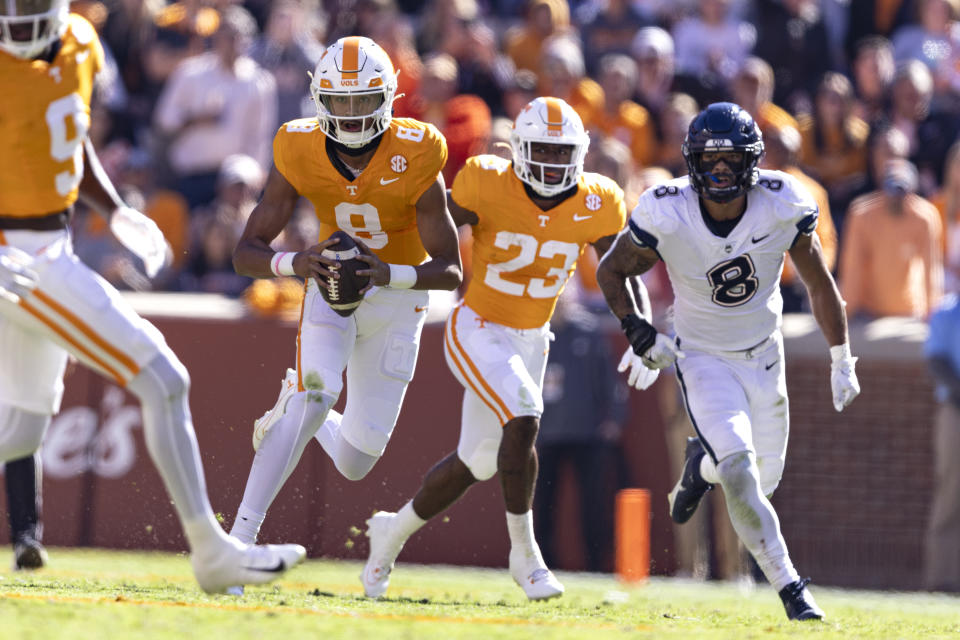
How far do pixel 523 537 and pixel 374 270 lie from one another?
4.97 feet

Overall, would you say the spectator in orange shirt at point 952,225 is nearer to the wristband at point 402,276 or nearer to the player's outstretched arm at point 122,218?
the wristband at point 402,276

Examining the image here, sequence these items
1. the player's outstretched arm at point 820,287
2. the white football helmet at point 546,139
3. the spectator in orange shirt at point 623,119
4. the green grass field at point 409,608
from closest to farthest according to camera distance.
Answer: the green grass field at point 409,608 → the player's outstretched arm at point 820,287 → the white football helmet at point 546,139 → the spectator in orange shirt at point 623,119

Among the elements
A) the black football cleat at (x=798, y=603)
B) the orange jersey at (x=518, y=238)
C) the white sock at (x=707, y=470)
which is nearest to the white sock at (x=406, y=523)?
the orange jersey at (x=518, y=238)

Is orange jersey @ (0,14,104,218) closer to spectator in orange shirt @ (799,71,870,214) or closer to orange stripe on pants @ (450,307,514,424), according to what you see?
orange stripe on pants @ (450,307,514,424)

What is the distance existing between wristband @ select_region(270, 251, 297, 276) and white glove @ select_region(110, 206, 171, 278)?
52 cm

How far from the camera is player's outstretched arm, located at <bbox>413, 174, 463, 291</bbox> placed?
20.8ft

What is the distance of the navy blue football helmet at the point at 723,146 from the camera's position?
6.38 meters

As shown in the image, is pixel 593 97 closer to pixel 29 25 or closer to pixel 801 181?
pixel 801 181

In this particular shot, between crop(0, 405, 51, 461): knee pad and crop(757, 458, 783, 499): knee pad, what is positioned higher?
crop(0, 405, 51, 461): knee pad

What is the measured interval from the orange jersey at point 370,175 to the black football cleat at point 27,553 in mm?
2113

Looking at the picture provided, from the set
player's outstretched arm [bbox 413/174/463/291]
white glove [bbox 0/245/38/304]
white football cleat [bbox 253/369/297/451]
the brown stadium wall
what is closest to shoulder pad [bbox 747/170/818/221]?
player's outstretched arm [bbox 413/174/463/291]

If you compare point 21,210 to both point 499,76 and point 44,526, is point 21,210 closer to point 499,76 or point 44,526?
point 44,526

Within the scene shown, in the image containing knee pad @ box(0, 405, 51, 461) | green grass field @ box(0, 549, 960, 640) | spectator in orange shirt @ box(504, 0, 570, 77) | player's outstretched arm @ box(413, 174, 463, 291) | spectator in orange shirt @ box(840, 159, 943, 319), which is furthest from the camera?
spectator in orange shirt @ box(504, 0, 570, 77)

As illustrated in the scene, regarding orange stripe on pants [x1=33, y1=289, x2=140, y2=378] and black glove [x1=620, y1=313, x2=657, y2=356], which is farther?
black glove [x1=620, y1=313, x2=657, y2=356]
